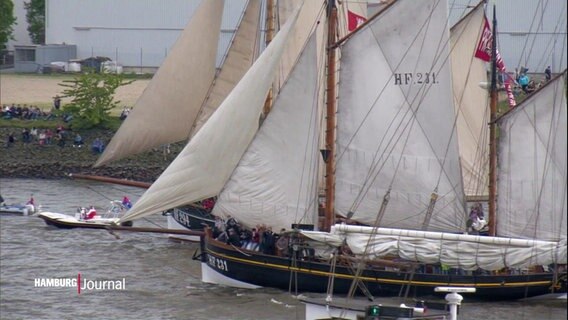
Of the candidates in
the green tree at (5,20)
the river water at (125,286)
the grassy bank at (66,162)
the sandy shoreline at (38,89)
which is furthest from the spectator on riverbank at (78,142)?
the green tree at (5,20)

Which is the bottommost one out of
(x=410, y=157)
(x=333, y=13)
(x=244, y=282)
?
(x=244, y=282)

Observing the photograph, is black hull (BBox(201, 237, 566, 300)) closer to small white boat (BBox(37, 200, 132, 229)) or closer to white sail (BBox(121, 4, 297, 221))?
white sail (BBox(121, 4, 297, 221))

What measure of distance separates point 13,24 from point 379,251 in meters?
62.7

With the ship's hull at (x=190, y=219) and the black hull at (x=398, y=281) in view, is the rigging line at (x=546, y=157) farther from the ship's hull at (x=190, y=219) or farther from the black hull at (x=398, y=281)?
the ship's hull at (x=190, y=219)

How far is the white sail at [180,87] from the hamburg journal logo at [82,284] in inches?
212

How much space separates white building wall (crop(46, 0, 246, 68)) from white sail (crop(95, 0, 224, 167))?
125ft

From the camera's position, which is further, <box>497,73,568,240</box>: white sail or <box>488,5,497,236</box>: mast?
<box>488,5,497,236</box>: mast

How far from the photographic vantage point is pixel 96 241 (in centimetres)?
4922

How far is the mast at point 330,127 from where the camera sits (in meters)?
39.2

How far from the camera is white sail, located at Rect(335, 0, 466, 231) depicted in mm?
39281

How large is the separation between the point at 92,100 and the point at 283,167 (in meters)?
36.0

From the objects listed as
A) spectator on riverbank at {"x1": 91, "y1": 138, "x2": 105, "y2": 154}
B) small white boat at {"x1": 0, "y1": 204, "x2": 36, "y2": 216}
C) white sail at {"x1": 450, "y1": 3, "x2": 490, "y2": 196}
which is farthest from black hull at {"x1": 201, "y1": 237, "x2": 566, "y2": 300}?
spectator on riverbank at {"x1": 91, "y1": 138, "x2": 105, "y2": 154}

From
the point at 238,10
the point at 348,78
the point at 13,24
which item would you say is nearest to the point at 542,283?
the point at 348,78

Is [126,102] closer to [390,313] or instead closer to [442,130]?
[442,130]
